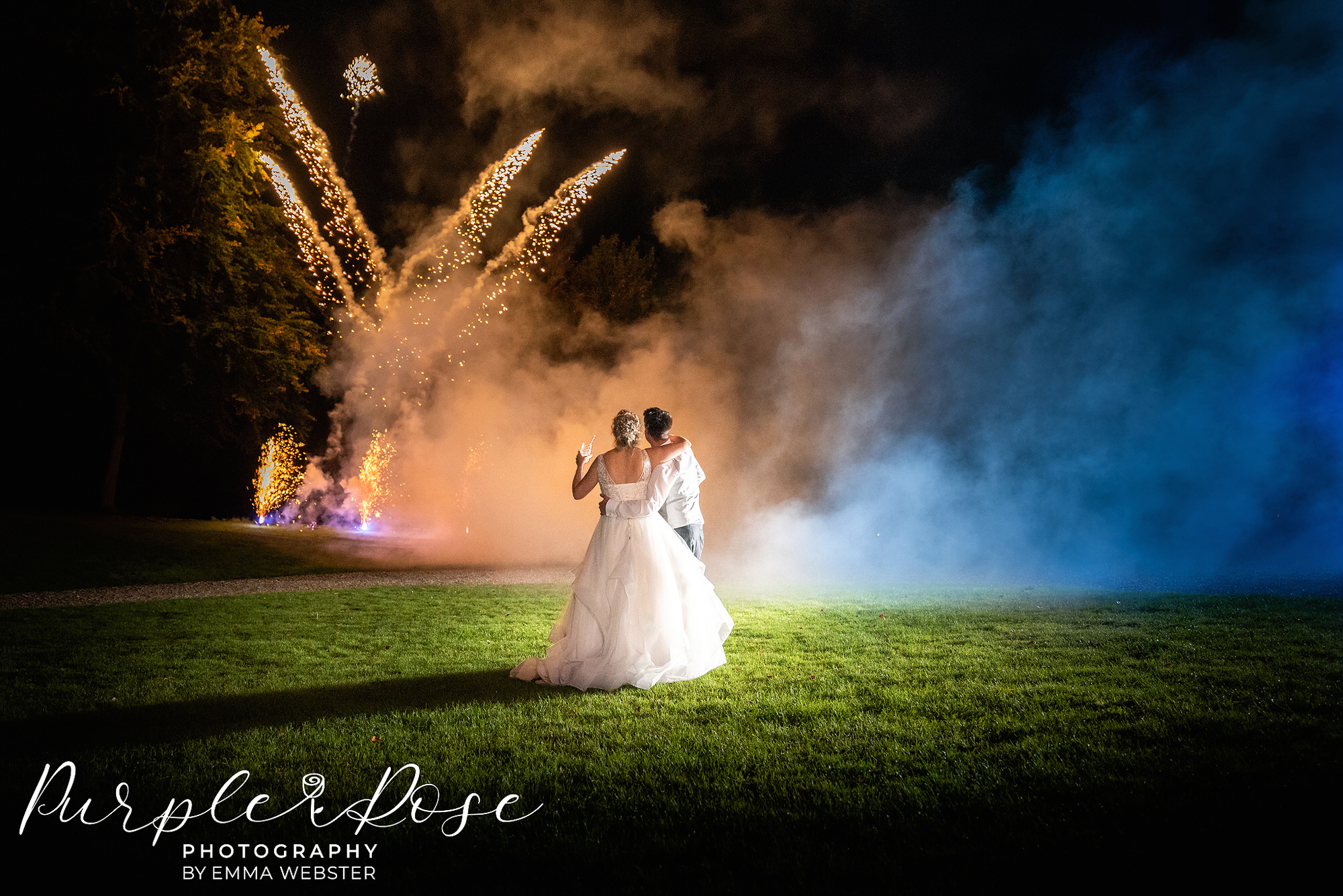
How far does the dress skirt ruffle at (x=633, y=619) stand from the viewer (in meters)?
5.39

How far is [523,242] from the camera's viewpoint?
20.7 metres

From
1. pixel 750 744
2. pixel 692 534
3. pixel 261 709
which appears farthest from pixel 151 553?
pixel 750 744

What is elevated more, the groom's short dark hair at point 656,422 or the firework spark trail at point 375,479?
the firework spark trail at point 375,479

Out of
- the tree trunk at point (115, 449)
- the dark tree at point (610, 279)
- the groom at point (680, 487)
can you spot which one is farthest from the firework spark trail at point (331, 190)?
the groom at point (680, 487)

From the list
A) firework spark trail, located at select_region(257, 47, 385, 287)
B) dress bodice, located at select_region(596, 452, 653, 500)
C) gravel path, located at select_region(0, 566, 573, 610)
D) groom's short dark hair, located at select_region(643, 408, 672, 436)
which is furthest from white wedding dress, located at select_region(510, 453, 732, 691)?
firework spark trail, located at select_region(257, 47, 385, 287)

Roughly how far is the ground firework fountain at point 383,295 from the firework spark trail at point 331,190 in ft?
0.11

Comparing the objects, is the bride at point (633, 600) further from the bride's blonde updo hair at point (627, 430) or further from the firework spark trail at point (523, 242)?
the firework spark trail at point (523, 242)

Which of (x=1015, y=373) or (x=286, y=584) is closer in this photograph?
(x=286, y=584)

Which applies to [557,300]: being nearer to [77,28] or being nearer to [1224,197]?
[77,28]

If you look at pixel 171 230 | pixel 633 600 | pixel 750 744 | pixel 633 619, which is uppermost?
pixel 171 230

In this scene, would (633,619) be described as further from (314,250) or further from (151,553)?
(314,250)

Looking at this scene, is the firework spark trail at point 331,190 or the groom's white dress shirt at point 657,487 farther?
the firework spark trail at point 331,190

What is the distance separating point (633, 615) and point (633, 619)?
0.03 m

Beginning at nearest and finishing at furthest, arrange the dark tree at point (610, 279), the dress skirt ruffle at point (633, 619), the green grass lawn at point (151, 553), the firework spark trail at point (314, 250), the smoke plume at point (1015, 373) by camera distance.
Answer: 1. the dress skirt ruffle at point (633, 619)
2. the green grass lawn at point (151, 553)
3. the smoke plume at point (1015, 373)
4. the firework spark trail at point (314, 250)
5. the dark tree at point (610, 279)
